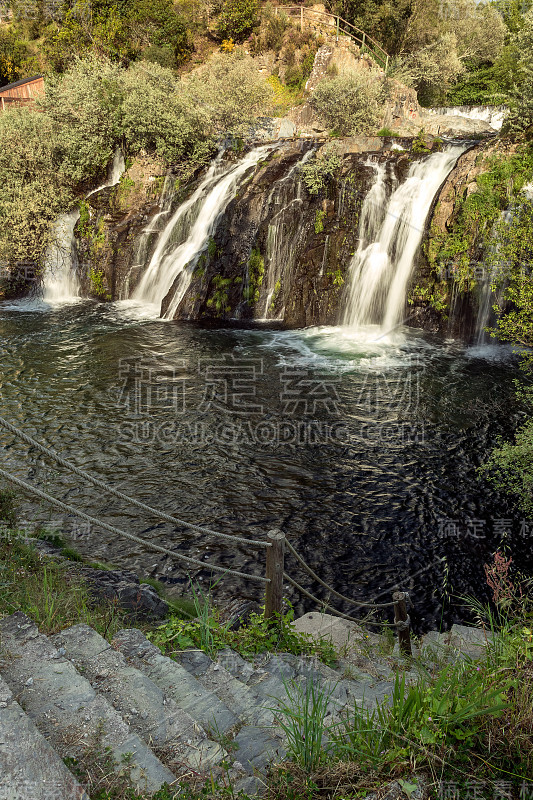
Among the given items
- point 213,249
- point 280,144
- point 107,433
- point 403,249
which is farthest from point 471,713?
point 280,144

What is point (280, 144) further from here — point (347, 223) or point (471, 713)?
point (471, 713)

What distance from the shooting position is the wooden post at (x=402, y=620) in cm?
555

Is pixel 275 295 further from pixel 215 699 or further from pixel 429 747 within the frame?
pixel 429 747

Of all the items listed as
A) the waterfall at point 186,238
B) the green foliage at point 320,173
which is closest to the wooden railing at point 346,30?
the waterfall at point 186,238

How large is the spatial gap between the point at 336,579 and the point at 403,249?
13.0m

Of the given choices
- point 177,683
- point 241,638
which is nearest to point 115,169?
point 241,638

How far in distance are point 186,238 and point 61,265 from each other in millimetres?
5856

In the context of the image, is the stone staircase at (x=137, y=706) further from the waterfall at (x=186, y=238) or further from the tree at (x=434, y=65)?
the tree at (x=434, y=65)

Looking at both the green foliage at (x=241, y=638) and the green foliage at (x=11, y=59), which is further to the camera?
the green foliage at (x=11, y=59)

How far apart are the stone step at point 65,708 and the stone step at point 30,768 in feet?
0.86

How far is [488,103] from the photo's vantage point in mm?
38750

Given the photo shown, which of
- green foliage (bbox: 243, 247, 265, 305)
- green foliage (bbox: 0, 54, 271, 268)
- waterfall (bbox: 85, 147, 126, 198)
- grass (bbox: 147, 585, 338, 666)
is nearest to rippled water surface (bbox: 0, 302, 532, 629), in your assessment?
green foliage (bbox: 243, 247, 265, 305)

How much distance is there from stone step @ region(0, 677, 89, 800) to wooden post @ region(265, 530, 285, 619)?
2.30m

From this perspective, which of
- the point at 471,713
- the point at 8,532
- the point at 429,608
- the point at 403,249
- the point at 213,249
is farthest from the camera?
the point at 213,249
